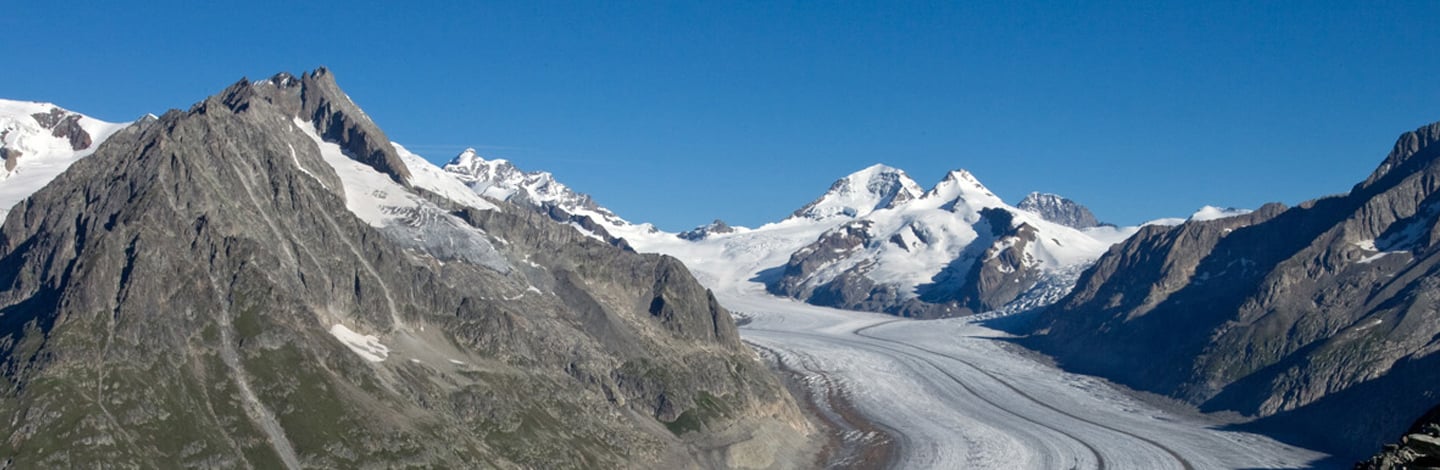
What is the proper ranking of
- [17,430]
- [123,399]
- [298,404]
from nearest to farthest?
[17,430]
[123,399]
[298,404]

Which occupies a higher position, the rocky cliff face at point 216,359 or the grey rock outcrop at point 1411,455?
the rocky cliff face at point 216,359

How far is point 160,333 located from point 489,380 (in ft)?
155

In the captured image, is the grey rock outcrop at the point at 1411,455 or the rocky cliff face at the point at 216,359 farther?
the rocky cliff face at the point at 216,359

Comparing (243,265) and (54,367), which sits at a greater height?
(243,265)

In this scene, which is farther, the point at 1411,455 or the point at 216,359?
the point at 216,359

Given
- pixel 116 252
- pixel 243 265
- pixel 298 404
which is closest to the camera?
pixel 298 404

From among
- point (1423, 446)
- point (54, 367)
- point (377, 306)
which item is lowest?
point (1423, 446)

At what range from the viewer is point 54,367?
153125 mm

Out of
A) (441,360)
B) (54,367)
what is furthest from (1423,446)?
(441,360)

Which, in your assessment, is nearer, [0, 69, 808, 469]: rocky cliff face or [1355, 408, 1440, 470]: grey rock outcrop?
[1355, 408, 1440, 470]: grey rock outcrop

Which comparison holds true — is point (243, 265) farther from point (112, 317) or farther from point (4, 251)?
point (4, 251)

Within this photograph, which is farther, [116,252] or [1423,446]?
[116,252]

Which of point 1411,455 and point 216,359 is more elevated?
point 216,359

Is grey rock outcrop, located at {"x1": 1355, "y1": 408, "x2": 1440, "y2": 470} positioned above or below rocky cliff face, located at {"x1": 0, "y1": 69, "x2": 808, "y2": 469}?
A: below
